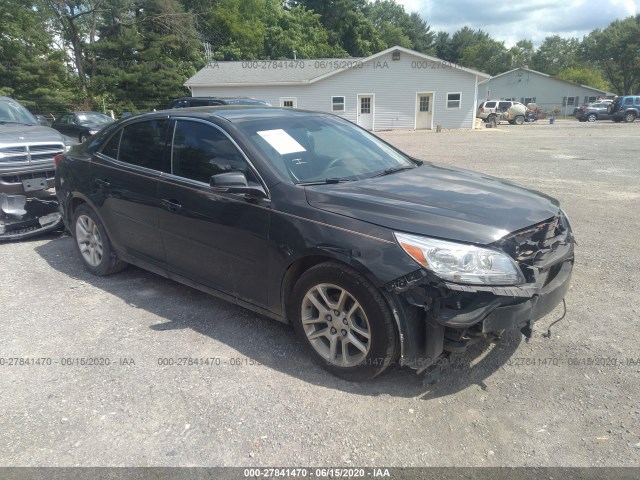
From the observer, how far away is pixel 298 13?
45.4m

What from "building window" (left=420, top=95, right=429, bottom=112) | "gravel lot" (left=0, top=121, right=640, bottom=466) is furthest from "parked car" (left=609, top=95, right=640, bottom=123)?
"gravel lot" (left=0, top=121, right=640, bottom=466)

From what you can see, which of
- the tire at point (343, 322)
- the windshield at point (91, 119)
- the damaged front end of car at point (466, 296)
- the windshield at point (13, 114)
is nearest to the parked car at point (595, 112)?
the windshield at point (91, 119)

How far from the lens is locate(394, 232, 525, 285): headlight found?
2.65 meters

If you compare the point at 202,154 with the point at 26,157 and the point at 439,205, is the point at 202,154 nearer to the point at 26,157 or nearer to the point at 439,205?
the point at 439,205

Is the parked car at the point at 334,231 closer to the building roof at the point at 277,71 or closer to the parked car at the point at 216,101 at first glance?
the parked car at the point at 216,101

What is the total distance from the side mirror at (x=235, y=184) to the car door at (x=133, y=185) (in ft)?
3.26

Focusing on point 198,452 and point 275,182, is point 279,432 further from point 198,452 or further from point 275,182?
point 275,182

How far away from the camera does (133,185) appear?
168 inches

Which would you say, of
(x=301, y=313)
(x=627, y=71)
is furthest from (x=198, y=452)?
(x=627, y=71)

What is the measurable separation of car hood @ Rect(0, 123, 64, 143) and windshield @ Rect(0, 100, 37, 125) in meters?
0.32

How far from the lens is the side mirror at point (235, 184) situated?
323 cm

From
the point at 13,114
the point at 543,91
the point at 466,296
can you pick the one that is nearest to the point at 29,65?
the point at 13,114

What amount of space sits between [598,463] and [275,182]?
2505 mm

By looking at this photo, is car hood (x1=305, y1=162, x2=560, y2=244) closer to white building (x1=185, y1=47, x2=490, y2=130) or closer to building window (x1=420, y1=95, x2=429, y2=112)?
white building (x1=185, y1=47, x2=490, y2=130)
